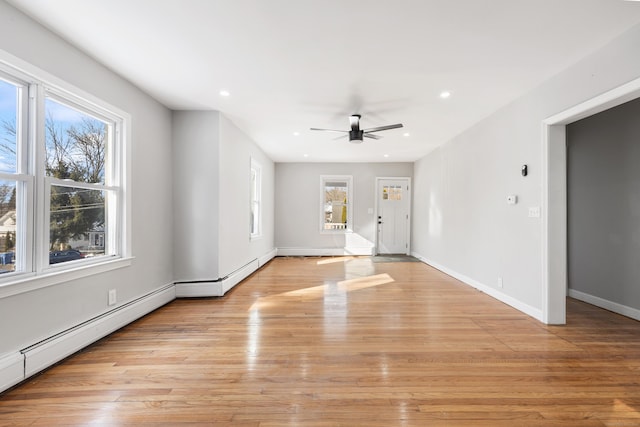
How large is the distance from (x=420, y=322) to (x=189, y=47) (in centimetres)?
341

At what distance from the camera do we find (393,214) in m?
8.04

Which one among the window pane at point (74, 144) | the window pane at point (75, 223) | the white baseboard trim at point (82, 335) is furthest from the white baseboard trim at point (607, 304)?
the window pane at point (74, 144)

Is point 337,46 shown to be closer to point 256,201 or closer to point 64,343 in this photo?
point 64,343

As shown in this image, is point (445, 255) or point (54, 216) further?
point (445, 255)

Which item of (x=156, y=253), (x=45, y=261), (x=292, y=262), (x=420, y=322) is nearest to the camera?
(x=45, y=261)

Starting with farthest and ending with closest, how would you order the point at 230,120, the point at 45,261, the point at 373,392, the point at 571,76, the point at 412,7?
the point at 230,120
the point at 571,76
the point at 45,261
the point at 412,7
the point at 373,392

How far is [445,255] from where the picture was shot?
18.7ft

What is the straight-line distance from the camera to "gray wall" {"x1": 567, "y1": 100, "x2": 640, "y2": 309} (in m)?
3.28

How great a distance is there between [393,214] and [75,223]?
6.87 m

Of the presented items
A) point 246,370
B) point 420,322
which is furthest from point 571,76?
point 246,370

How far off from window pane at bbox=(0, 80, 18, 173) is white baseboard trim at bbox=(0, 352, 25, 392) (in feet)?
4.07

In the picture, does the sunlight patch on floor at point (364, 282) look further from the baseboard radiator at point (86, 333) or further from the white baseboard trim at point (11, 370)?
the white baseboard trim at point (11, 370)

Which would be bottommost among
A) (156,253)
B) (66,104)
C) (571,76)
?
(156,253)

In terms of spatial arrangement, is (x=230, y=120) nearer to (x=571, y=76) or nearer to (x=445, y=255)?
(x=571, y=76)
